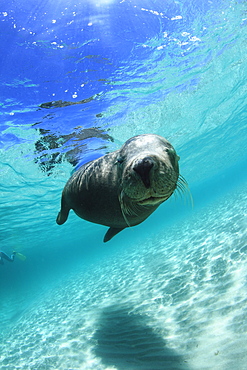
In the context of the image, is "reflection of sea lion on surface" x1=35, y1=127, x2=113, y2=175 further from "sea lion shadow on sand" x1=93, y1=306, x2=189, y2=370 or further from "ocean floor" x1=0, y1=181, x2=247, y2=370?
"sea lion shadow on sand" x1=93, y1=306, x2=189, y2=370

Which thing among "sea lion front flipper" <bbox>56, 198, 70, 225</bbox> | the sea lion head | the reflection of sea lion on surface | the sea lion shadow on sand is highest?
the reflection of sea lion on surface

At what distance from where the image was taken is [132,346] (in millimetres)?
3711

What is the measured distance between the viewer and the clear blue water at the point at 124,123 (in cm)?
372

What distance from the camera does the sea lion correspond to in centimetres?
244

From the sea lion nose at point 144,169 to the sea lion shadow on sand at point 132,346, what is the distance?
7.09ft

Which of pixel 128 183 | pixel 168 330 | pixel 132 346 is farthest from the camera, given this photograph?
pixel 168 330

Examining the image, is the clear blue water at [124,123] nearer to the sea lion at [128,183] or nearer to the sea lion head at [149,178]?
the sea lion at [128,183]

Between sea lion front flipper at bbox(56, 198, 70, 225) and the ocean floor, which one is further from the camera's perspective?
sea lion front flipper at bbox(56, 198, 70, 225)

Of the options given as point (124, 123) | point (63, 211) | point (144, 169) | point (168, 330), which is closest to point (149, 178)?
point (144, 169)

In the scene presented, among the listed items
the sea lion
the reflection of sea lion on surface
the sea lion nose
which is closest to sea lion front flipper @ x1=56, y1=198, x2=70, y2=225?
the sea lion

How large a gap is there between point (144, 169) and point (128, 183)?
25 cm

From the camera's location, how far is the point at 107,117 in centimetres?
1062

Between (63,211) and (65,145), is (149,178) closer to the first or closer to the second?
(63,211)

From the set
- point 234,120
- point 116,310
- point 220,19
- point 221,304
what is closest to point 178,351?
point 221,304
